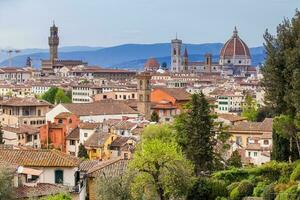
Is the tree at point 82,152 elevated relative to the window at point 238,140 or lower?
lower

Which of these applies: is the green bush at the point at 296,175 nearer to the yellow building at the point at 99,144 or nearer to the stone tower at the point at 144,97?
the yellow building at the point at 99,144

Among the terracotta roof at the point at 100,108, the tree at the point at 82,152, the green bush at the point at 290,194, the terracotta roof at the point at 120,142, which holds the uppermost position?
the terracotta roof at the point at 100,108

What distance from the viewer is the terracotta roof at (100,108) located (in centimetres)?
7550

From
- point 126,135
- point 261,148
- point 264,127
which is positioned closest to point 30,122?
point 126,135

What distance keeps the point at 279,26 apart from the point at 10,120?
52.4 metres

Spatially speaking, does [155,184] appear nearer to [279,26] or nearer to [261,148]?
[279,26]

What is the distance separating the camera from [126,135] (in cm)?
5716

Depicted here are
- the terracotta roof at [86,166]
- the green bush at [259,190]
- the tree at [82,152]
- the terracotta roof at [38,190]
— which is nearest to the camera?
the terracotta roof at [38,190]

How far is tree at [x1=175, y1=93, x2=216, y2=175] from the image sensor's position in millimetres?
32094

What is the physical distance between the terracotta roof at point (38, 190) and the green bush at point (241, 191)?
580 centimetres

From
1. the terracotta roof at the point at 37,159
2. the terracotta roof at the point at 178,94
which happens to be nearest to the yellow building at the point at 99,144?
the terracotta roof at the point at 37,159

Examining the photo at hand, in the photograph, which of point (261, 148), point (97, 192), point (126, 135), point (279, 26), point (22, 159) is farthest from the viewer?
point (126, 135)

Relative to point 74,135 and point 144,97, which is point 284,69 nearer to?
point 74,135

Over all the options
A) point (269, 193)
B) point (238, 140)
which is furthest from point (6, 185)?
point (238, 140)
